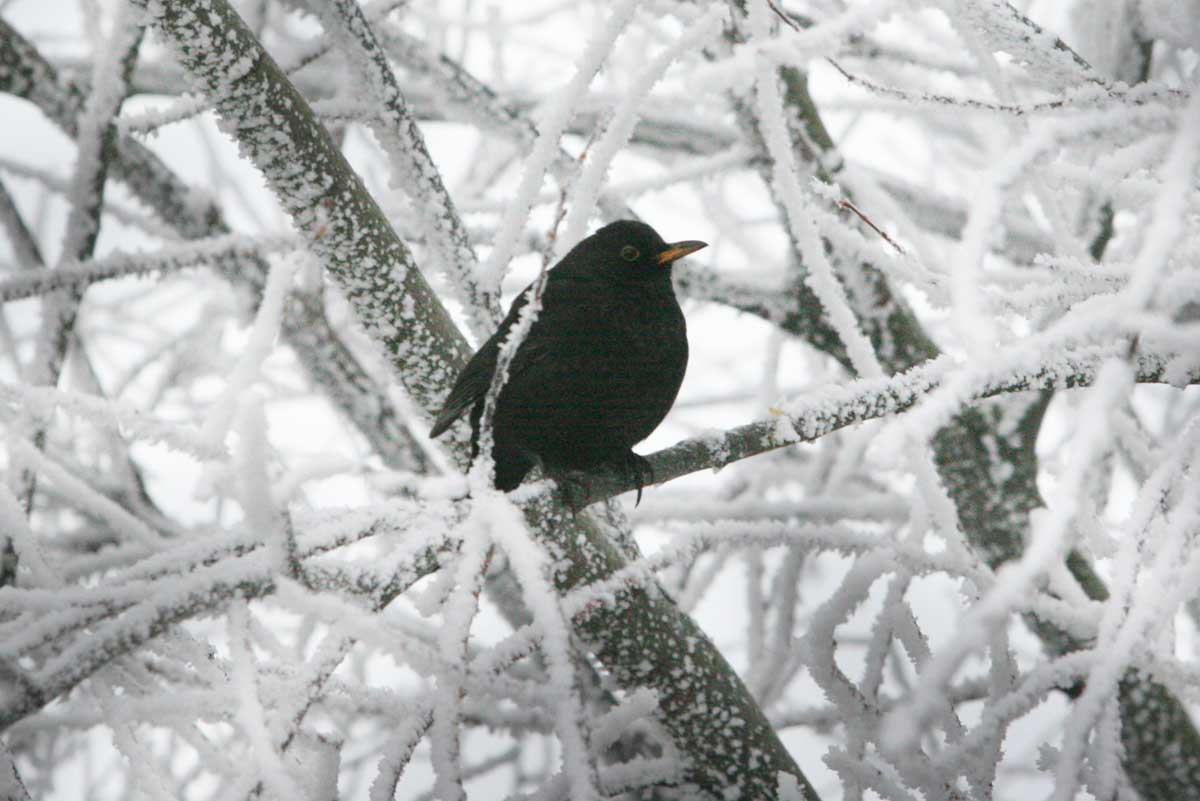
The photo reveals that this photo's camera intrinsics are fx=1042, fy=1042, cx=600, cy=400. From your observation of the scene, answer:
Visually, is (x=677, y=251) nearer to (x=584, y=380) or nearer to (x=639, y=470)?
(x=584, y=380)

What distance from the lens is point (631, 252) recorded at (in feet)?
9.91

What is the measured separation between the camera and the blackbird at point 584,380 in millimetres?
2631

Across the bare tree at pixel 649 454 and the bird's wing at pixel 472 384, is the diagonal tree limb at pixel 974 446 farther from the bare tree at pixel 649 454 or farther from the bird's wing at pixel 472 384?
the bird's wing at pixel 472 384

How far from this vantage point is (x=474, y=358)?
99.6 inches

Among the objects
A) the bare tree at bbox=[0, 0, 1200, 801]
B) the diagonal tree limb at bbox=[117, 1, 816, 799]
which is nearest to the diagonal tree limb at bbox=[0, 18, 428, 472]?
the bare tree at bbox=[0, 0, 1200, 801]

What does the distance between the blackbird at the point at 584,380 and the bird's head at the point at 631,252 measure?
7 cm

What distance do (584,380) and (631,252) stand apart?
55cm

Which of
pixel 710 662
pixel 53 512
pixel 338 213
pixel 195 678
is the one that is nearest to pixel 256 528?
pixel 338 213

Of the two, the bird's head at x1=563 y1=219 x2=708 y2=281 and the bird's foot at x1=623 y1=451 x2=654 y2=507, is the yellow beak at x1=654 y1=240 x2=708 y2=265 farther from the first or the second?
the bird's foot at x1=623 y1=451 x2=654 y2=507

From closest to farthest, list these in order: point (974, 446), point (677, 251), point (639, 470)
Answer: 1. point (639, 470)
2. point (677, 251)
3. point (974, 446)

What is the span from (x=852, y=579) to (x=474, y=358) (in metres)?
1.04

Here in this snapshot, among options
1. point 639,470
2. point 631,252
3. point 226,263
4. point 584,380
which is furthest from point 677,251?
point 226,263

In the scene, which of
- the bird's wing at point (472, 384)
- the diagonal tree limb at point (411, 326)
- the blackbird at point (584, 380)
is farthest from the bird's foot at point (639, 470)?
the bird's wing at point (472, 384)

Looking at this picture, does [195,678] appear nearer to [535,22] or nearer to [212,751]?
[212,751]
